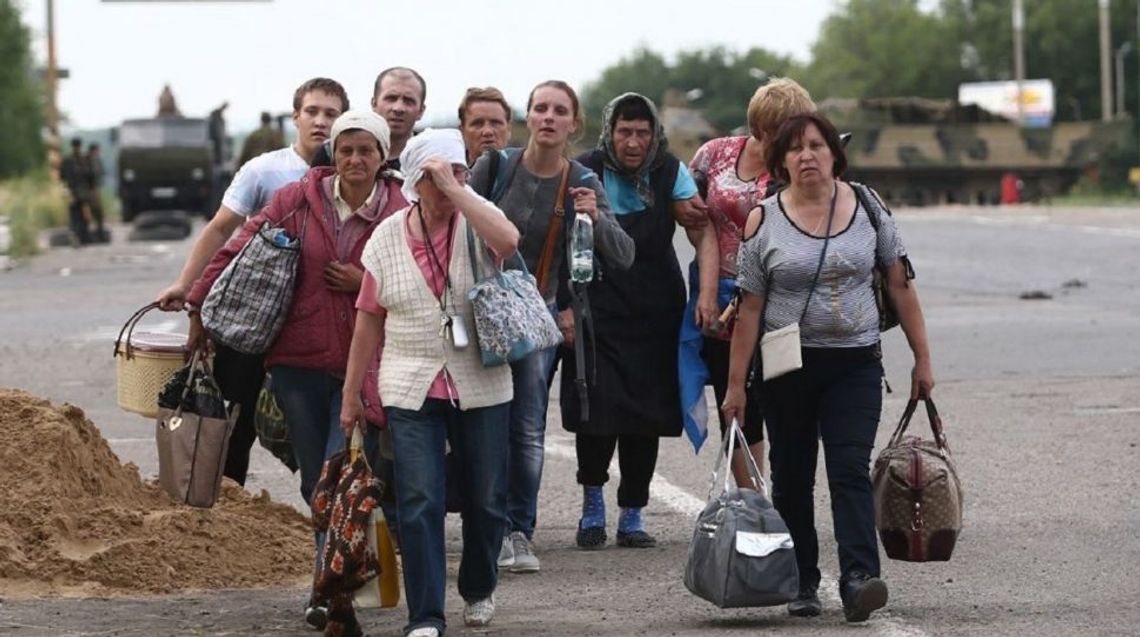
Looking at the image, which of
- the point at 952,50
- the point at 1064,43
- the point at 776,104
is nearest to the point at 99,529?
the point at 776,104

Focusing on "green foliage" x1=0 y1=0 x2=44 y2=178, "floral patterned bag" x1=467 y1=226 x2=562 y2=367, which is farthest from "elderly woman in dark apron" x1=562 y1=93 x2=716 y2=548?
"green foliage" x1=0 y1=0 x2=44 y2=178

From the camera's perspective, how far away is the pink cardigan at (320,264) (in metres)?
8.24

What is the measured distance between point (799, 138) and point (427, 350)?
1.41m

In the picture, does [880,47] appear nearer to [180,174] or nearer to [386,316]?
[180,174]

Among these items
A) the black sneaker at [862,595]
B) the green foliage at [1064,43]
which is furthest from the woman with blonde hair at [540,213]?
the green foliage at [1064,43]

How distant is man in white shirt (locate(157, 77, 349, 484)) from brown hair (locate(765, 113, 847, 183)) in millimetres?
1840

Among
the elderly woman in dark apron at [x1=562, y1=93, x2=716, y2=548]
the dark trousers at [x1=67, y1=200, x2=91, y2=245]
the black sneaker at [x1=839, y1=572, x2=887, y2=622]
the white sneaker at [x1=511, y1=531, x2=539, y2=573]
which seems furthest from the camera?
the dark trousers at [x1=67, y1=200, x2=91, y2=245]

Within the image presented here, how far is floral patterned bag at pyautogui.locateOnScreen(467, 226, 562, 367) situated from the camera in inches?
303

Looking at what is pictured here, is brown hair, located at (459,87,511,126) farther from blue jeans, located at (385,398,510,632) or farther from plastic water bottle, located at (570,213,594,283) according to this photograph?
blue jeans, located at (385,398,510,632)

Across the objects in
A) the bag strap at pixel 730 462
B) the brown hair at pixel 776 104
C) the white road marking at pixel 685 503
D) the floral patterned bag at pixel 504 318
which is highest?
the brown hair at pixel 776 104

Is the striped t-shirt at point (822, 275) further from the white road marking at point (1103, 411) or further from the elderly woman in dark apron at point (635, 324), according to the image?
the white road marking at point (1103, 411)

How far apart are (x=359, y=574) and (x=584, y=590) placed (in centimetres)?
144

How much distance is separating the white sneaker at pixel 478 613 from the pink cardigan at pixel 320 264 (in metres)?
0.88

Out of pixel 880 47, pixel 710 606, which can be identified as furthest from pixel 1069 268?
pixel 880 47
